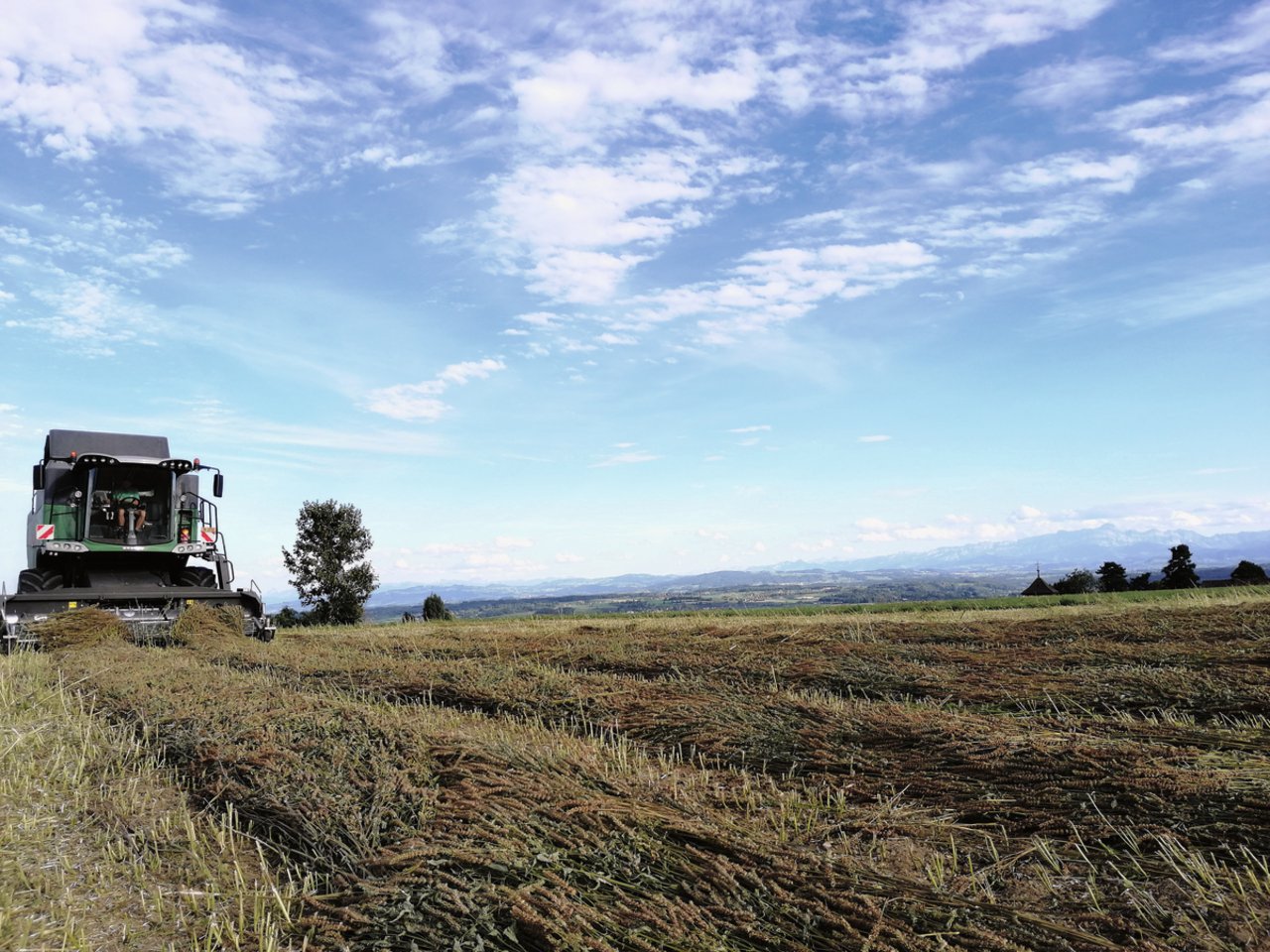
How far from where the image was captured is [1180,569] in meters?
37.0

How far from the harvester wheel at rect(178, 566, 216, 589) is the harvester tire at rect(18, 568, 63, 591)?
2197 millimetres

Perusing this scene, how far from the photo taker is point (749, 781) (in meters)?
5.04

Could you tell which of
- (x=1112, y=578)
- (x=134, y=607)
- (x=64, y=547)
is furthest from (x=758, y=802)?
(x=1112, y=578)

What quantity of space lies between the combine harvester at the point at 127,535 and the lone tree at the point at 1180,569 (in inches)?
1423

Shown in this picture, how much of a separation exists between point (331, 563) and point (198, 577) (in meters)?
27.1

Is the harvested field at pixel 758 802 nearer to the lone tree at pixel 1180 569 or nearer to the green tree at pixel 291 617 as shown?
the lone tree at pixel 1180 569

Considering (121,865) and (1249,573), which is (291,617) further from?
(1249,573)

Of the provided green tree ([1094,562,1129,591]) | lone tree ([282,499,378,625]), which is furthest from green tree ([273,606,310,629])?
green tree ([1094,562,1129,591])

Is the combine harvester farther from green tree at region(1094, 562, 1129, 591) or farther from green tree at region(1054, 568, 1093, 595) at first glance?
green tree at region(1054, 568, 1093, 595)

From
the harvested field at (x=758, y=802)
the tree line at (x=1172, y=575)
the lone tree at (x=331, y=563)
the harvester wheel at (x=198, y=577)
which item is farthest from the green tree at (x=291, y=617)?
the tree line at (x=1172, y=575)

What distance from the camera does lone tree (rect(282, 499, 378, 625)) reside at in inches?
1689

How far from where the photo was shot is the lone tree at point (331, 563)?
141 feet

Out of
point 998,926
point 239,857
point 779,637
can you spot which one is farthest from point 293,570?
point 998,926

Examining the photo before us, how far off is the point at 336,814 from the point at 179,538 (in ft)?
47.4
